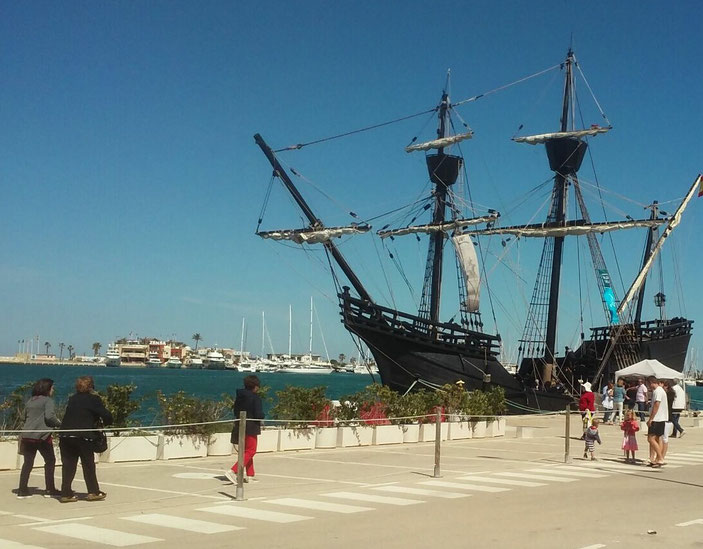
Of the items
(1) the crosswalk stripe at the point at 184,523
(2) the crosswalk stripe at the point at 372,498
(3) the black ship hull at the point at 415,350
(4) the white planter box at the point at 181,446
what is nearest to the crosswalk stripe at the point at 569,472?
(2) the crosswalk stripe at the point at 372,498

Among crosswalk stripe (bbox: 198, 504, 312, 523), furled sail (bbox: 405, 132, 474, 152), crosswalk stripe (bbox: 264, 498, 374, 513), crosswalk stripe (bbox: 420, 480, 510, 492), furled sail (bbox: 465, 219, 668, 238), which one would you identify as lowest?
crosswalk stripe (bbox: 198, 504, 312, 523)

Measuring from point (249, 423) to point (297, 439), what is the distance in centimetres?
556

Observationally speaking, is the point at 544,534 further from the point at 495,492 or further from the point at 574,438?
the point at 574,438

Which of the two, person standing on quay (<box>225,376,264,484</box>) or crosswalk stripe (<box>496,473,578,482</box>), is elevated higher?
person standing on quay (<box>225,376,264,484</box>)

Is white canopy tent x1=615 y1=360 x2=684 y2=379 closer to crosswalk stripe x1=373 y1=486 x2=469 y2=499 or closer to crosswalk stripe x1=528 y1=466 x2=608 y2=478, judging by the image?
crosswalk stripe x1=528 y1=466 x2=608 y2=478

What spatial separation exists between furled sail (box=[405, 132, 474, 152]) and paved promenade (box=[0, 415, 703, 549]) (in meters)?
36.0

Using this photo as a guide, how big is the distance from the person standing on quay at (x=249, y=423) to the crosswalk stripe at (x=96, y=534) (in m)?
3.39

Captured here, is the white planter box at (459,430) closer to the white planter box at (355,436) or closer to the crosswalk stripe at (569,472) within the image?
the white planter box at (355,436)

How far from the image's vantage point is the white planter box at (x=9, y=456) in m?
12.8

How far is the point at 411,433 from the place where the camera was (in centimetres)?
2017

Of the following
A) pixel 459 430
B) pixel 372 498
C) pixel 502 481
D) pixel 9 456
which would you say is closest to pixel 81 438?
pixel 9 456

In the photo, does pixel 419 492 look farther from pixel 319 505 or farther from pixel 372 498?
pixel 319 505

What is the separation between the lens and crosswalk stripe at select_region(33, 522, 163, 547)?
801 cm

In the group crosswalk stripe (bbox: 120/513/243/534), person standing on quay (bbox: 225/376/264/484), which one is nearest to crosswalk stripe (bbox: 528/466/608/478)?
person standing on quay (bbox: 225/376/264/484)
